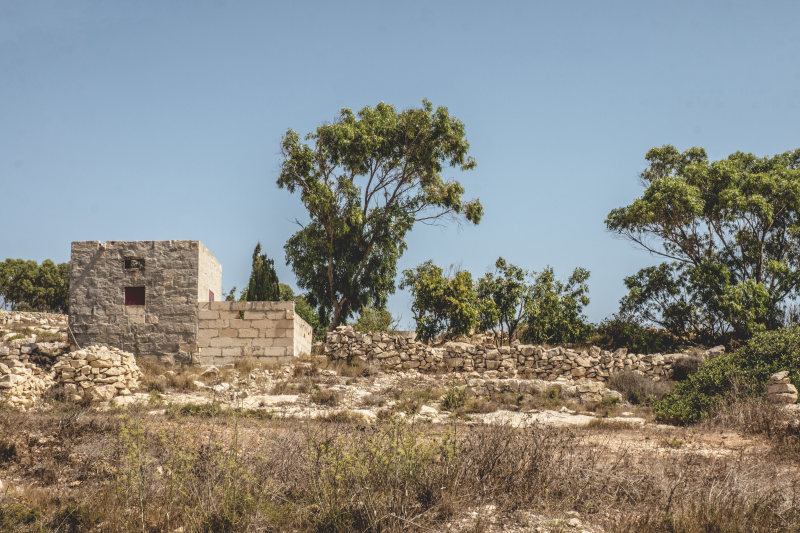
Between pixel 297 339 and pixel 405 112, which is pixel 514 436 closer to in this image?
pixel 297 339

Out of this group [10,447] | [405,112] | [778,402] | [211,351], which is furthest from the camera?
[405,112]

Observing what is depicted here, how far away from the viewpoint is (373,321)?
25.7 meters

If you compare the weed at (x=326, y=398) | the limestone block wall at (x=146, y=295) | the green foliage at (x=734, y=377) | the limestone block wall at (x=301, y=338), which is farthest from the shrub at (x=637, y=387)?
the limestone block wall at (x=146, y=295)

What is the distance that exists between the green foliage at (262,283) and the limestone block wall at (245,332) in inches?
202

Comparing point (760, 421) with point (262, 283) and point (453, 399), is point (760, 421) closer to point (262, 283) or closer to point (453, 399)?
point (453, 399)

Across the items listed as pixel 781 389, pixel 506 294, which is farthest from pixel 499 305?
pixel 781 389

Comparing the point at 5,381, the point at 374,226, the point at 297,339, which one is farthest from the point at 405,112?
the point at 5,381

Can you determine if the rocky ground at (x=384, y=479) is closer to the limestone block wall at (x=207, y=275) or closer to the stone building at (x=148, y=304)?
the stone building at (x=148, y=304)

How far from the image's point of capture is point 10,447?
27.1 feet

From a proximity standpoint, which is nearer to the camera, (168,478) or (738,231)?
(168,478)

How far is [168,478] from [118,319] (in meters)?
12.5

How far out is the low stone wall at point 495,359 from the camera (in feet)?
65.6

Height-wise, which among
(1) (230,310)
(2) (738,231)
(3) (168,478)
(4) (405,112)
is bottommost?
(3) (168,478)

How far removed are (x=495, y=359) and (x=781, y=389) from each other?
8.58 meters
